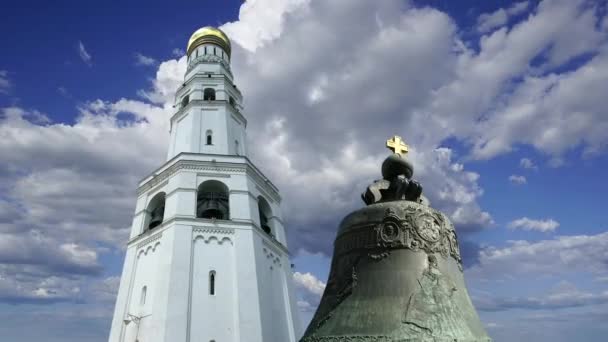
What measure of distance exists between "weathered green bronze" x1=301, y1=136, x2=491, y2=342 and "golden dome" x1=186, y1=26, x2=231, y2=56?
2696 cm

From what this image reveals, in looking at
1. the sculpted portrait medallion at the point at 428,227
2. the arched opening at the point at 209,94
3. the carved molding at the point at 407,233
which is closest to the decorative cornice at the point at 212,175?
Answer: the arched opening at the point at 209,94

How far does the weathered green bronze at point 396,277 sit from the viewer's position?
15.3 ft

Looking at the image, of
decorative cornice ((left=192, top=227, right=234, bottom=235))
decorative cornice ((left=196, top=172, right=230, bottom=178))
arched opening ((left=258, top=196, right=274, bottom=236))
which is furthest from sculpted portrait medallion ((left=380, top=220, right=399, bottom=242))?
arched opening ((left=258, top=196, right=274, bottom=236))

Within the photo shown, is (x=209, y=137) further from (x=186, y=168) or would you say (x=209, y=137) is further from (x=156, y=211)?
(x=156, y=211)

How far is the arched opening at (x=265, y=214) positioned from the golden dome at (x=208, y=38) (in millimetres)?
10956

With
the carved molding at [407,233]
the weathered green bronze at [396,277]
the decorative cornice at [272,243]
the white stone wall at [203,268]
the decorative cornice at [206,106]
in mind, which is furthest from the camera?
the decorative cornice at [206,106]

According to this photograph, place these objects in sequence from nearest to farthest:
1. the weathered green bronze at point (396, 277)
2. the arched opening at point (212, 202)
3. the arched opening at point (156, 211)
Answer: the weathered green bronze at point (396, 277) → the arched opening at point (212, 202) → the arched opening at point (156, 211)

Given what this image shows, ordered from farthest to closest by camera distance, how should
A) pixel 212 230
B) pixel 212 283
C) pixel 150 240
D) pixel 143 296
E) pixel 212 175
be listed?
1. pixel 212 175
2. pixel 150 240
3. pixel 212 230
4. pixel 143 296
5. pixel 212 283

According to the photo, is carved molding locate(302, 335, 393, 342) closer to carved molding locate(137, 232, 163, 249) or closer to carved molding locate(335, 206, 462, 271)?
carved molding locate(335, 206, 462, 271)

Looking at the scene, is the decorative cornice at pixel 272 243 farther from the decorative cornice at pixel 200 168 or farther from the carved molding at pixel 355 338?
the carved molding at pixel 355 338

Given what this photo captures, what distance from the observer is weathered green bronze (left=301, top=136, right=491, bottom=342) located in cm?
467

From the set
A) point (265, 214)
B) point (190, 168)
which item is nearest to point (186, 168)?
point (190, 168)

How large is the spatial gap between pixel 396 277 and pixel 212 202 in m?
20.1

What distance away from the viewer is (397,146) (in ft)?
18.6
